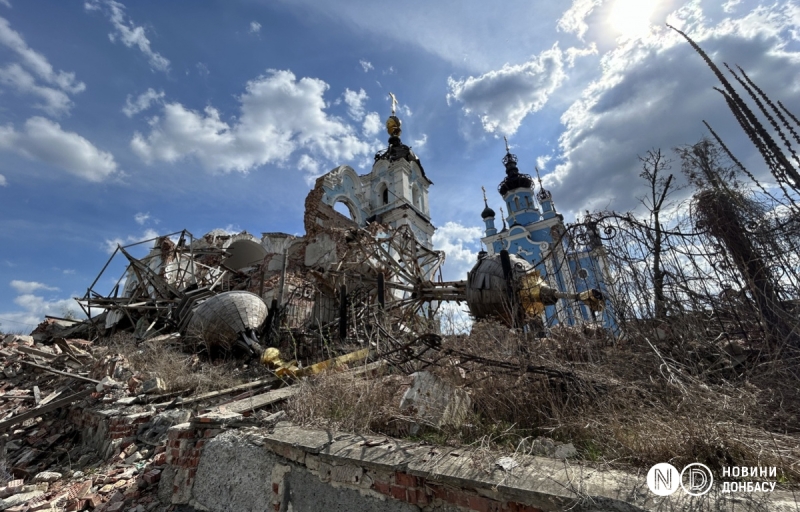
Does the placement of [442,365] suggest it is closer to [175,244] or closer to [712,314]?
[712,314]

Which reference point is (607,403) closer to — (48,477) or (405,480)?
(405,480)

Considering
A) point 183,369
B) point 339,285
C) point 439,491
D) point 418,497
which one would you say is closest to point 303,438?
point 418,497

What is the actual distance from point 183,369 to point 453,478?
674 centimetres

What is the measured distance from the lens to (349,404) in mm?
3469

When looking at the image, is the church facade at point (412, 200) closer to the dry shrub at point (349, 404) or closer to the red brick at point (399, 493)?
the dry shrub at point (349, 404)

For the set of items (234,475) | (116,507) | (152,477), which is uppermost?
(234,475)

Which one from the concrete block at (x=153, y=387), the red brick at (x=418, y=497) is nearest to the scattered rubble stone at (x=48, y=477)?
the concrete block at (x=153, y=387)

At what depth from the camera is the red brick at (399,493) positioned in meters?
2.27

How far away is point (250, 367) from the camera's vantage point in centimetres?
818

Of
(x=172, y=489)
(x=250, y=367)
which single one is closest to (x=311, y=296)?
(x=250, y=367)

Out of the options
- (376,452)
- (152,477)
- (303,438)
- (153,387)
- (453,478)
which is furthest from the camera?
(153,387)

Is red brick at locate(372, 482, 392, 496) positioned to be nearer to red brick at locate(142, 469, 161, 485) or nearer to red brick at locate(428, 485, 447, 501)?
red brick at locate(428, 485, 447, 501)

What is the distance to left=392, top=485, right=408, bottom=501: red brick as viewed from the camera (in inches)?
89.4

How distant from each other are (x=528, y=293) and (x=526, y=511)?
513 centimetres
